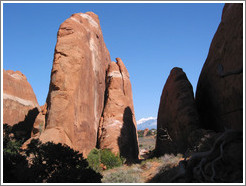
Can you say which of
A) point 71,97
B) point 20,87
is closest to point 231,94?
point 71,97

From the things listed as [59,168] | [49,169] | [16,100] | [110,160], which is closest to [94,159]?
[110,160]

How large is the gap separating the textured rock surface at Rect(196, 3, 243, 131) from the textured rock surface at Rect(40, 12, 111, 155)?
31.7ft

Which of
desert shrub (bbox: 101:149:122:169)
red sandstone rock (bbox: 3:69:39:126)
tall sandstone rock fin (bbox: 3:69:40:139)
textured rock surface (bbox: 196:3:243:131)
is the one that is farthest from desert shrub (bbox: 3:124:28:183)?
red sandstone rock (bbox: 3:69:39:126)

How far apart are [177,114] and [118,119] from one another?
762cm

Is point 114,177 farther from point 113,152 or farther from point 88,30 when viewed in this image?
point 88,30

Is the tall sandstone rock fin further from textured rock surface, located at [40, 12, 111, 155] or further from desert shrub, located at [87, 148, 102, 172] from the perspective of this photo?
desert shrub, located at [87, 148, 102, 172]

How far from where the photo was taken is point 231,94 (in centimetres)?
1238

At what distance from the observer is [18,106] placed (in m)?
23.8

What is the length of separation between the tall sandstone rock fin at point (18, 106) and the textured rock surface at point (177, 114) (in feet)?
42.9

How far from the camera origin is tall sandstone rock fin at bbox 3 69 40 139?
2231cm

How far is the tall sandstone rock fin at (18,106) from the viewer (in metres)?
22.3

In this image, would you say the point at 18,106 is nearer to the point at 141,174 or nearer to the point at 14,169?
the point at 141,174

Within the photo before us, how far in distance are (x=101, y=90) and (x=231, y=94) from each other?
53.2ft

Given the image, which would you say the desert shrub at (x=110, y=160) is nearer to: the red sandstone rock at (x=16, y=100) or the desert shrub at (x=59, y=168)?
the desert shrub at (x=59, y=168)
